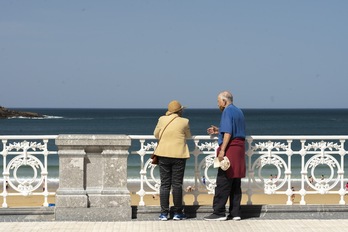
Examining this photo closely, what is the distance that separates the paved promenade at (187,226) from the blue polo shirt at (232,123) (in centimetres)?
108

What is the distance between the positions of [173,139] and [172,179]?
1.65 ft

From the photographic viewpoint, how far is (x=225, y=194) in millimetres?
8086

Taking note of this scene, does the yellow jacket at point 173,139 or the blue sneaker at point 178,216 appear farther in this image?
the blue sneaker at point 178,216

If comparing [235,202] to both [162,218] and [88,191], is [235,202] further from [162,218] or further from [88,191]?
[88,191]

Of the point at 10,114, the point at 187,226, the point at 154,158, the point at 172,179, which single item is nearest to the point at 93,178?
the point at 154,158

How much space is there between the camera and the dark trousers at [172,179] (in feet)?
26.4

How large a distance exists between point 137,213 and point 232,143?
4.95 ft

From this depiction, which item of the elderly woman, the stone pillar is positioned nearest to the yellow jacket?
the elderly woman

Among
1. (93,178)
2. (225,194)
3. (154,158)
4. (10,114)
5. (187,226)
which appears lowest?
(10,114)

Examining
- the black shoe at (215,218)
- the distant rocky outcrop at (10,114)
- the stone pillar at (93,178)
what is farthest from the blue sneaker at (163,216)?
the distant rocky outcrop at (10,114)

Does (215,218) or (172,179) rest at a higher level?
(172,179)

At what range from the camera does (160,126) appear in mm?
8047

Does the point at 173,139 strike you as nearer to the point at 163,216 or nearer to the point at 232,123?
the point at 232,123

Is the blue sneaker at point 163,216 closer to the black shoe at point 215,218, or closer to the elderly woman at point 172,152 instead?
the elderly woman at point 172,152
